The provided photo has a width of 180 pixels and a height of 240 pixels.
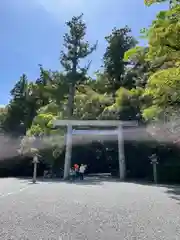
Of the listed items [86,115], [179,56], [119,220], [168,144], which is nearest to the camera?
[119,220]

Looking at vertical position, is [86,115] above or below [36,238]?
above

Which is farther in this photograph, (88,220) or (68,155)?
(68,155)

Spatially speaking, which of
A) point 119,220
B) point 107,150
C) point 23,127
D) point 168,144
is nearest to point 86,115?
point 107,150

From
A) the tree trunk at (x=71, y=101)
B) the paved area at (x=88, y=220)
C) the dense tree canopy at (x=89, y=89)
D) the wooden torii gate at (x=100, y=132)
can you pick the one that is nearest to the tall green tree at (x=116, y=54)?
the dense tree canopy at (x=89, y=89)

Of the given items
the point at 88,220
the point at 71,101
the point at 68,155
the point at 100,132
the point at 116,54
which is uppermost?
the point at 116,54

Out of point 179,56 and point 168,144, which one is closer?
point 179,56

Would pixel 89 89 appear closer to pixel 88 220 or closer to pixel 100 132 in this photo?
pixel 100 132

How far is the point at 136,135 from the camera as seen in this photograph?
74.5 feet

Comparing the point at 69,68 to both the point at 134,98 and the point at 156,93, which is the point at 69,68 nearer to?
the point at 134,98

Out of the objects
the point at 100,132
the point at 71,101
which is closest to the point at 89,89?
the point at 71,101

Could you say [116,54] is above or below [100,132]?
above

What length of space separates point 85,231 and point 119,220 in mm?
1173

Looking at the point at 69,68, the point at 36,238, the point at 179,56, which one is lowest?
the point at 36,238

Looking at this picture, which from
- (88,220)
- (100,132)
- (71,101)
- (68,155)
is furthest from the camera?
(71,101)
